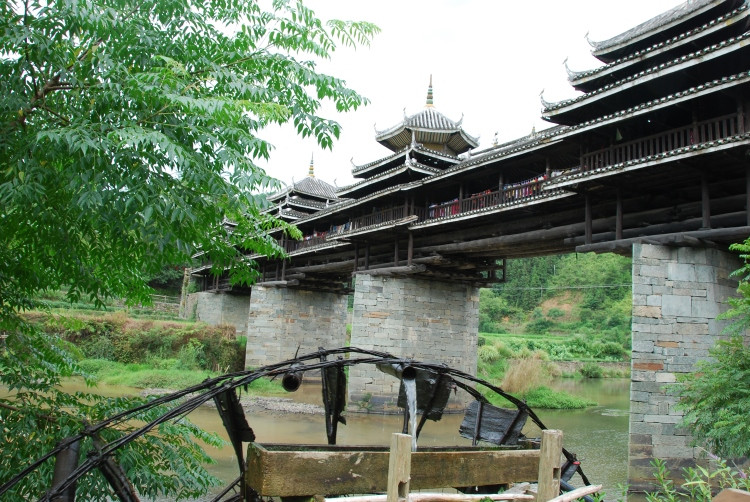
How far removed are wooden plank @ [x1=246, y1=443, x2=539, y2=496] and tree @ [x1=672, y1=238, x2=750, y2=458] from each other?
13.3 ft

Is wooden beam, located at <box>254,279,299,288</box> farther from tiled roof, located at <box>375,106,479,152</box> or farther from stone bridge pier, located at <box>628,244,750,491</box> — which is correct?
stone bridge pier, located at <box>628,244,750,491</box>

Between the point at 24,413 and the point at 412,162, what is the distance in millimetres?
13916

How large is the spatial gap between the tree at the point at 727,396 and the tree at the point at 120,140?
5410 millimetres

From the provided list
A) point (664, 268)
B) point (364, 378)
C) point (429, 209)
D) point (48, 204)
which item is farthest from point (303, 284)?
point (48, 204)

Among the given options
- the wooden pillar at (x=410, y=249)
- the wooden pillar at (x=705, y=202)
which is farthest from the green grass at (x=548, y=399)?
the wooden pillar at (x=705, y=202)

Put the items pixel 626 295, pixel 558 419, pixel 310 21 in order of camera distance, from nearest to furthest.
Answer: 1. pixel 310 21
2. pixel 558 419
3. pixel 626 295

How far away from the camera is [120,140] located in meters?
3.61

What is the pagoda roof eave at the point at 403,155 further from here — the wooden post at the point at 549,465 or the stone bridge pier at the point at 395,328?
the wooden post at the point at 549,465

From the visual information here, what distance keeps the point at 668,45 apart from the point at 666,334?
5.14 m

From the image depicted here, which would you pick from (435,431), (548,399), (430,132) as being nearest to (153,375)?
(435,431)

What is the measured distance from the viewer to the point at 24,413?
391cm

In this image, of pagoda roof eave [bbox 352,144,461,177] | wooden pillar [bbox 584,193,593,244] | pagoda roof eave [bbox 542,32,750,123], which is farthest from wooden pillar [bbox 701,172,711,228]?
pagoda roof eave [bbox 352,144,461,177]

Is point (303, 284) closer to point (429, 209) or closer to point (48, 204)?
point (429, 209)

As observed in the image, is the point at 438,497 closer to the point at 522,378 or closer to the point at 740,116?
the point at 740,116
